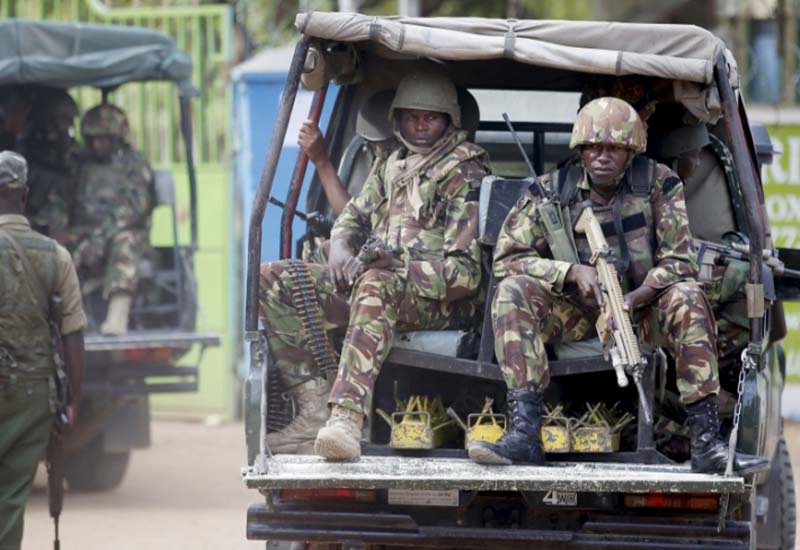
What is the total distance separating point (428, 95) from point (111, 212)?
4.33 m

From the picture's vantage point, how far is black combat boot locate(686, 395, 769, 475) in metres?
5.97

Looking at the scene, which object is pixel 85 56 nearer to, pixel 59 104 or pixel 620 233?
pixel 59 104

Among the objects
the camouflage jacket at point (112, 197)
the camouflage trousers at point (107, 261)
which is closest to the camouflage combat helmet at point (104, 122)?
the camouflage jacket at point (112, 197)

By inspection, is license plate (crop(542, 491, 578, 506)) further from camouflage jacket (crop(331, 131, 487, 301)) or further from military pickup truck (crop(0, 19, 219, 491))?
military pickup truck (crop(0, 19, 219, 491))

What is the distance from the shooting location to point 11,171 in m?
7.50

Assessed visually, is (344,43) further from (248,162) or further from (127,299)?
(248,162)

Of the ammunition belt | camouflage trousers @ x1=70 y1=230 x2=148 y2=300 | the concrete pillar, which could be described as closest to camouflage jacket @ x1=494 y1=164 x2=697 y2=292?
the ammunition belt

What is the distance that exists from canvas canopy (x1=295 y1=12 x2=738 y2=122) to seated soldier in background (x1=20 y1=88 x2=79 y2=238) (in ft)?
15.8

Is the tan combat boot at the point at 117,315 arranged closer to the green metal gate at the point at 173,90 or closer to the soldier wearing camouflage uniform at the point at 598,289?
the green metal gate at the point at 173,90

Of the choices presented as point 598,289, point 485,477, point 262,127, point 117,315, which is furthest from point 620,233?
point 262,127

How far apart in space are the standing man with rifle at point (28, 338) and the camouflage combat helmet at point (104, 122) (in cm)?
363

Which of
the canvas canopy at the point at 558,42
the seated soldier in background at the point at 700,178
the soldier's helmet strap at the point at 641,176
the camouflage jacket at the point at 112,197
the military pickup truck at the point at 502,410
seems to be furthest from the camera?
the camouflage jacket at the point at 112,197

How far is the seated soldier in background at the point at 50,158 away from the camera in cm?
1112

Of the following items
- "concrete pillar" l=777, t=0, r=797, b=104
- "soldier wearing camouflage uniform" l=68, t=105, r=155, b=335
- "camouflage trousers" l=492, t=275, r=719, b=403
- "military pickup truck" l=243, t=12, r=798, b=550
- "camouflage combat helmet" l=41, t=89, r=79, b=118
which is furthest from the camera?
"concrete pillar" l=777, t=0, r=797, b=104
